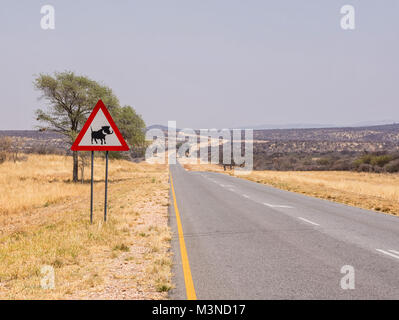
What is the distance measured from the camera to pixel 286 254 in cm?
715

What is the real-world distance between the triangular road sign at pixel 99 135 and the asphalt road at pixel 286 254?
2.79 m

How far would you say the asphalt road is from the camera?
16.8ft

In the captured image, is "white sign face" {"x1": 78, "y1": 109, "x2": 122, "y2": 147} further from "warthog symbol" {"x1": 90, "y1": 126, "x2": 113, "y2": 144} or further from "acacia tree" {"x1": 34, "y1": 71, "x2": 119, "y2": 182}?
"acacia tree" {"x1": 34, "y1": 71, "x2": 119, "y2": 182}

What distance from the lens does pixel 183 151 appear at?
139 m

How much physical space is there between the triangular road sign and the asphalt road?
9.14 ft

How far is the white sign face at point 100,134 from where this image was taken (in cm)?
892

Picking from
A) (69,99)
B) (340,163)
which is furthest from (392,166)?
(69,99)

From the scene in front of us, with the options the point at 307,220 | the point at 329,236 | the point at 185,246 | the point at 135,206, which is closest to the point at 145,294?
the point at 185,246

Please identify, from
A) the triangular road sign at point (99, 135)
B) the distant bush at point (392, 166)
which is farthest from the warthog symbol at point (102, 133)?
the distant bush at point (392, 166)

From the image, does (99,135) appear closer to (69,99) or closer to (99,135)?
(99,135)

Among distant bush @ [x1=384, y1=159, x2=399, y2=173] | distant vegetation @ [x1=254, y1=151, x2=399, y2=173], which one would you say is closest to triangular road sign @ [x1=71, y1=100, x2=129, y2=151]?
distant bush @ [x1=384, y1=159, x2=399, y2=173]

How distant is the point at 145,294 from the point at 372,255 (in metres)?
4.65

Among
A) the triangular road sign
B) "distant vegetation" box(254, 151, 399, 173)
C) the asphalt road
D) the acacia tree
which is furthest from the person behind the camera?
"distant vegetation" box(254, 151, 399, 173)
